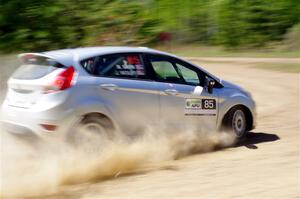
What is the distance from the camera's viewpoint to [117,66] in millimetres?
9086

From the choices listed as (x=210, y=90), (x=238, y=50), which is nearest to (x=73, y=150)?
(x=210, y=90)

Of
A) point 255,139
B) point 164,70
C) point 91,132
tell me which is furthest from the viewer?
point 255,139

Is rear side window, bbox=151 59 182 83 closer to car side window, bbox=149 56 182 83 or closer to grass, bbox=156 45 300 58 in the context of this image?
car side window, bbox=149 56 182 83

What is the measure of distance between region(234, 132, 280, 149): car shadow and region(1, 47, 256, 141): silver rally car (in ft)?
1.90

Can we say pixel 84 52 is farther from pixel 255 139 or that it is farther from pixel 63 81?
pixel 255 139

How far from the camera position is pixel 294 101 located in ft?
52.3

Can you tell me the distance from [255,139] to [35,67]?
169 inches

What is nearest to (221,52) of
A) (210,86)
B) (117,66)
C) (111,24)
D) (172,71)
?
(111,24)

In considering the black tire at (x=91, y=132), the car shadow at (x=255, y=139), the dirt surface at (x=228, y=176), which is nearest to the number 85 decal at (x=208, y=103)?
the dirt surface at (x=228, y=176)

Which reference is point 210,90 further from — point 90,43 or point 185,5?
point 185,5

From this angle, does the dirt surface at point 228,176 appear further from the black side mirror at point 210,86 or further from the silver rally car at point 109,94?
the black side mirror at point 210,86

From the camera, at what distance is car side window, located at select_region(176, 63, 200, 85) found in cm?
985

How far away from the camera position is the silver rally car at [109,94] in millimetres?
8391

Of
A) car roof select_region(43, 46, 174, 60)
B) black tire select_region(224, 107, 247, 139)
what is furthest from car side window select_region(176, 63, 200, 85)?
black tire select_region(224, 107, 247, 139)
